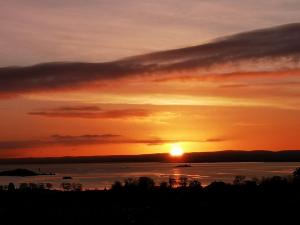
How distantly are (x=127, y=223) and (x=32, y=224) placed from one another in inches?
258

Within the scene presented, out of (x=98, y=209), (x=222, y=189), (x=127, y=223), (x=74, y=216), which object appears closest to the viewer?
(x=127, y=223)

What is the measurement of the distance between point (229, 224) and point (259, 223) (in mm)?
2160

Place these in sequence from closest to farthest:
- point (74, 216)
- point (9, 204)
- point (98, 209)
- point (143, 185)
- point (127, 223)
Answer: point (127, 223)
point (74, 216)
point (98, 209)
point (9, 204)
point (143, 185)

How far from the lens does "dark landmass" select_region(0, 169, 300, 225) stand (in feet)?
140

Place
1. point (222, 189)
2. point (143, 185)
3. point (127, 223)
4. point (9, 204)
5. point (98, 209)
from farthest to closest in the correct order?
1. point (143, 185)
2. point (222, 189)
3. point (9, 204)
4. point (98, 209)
5. point (127, 223)

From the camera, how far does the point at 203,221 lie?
4259 centimetres

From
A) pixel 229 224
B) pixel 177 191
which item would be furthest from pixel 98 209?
pixel 177 191

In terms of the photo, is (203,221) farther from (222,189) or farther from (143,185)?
(143,185)

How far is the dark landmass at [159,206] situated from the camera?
4272 cm

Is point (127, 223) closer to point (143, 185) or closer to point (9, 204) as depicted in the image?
point (9, 204)

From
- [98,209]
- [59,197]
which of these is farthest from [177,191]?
[98,209]

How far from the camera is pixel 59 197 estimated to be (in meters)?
64.9

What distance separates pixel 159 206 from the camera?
5206 centimetres

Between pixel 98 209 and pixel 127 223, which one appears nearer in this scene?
pixel 127 223
